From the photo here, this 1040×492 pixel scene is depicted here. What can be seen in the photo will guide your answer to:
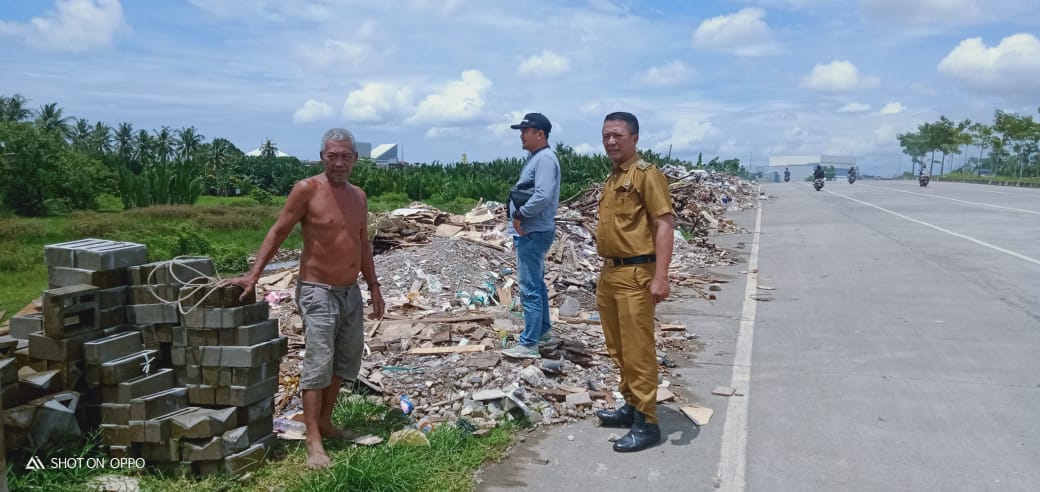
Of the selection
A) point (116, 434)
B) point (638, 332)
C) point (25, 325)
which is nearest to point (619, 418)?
point (638, 332)

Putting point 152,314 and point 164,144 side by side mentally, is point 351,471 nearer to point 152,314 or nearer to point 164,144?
point 152,314

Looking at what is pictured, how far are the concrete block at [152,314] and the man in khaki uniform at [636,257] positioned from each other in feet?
8.52

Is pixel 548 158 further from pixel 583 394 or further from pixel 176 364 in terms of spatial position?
pixel 176 364

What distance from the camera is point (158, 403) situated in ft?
12.3

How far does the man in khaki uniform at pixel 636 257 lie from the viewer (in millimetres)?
4402

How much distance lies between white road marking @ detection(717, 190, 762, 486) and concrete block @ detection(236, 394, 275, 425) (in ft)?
8.47

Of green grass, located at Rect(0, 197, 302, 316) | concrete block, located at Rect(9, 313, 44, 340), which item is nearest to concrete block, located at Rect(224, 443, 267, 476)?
concrete block, located at Rect(9, 313, 44, 340)

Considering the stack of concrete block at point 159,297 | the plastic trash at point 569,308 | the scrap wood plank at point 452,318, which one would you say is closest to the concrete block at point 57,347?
the stack of concrete block at point 159,297

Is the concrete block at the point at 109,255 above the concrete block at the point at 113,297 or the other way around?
above

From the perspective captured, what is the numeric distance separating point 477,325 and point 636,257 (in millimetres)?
2828

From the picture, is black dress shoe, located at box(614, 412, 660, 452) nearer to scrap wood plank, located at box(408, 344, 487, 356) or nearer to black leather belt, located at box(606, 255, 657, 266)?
black leather belt, located at box(606, 255, 657, 266)

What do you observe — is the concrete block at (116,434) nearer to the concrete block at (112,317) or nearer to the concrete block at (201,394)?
the concrete block at (201,394)

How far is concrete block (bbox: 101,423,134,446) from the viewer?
373 centimetres

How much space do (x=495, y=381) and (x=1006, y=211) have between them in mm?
21919
